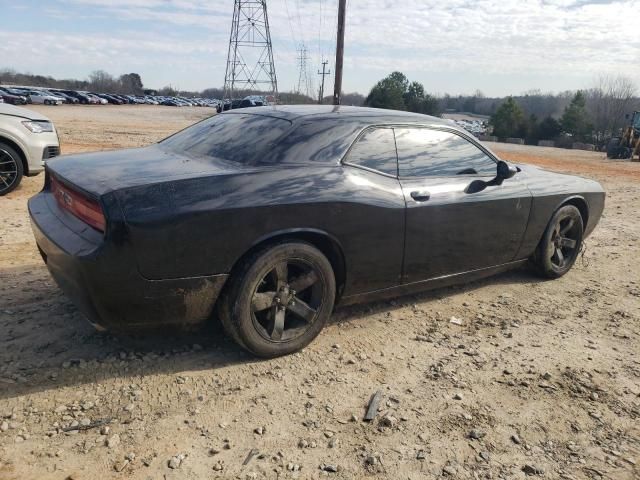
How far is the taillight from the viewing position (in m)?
2.59

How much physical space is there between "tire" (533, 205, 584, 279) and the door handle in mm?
1656

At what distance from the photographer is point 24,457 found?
86.0 inches

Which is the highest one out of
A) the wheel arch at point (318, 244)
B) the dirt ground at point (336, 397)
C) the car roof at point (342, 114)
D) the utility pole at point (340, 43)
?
the utility pole at point (340, 43)

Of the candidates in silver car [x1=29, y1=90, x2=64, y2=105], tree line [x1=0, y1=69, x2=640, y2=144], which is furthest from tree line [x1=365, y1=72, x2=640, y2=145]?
silver car [x1=29, y1=90, x2=64, y2=105]

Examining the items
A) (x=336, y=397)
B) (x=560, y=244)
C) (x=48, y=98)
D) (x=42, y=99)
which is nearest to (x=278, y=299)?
(x=336, y=397)

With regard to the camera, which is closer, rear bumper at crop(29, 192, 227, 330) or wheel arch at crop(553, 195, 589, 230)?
rear bumper at crop(29, 192, 227, 330)

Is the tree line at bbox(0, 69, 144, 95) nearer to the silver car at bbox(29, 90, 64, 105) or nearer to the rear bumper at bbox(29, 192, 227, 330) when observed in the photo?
the silver car at bbox(29, 90, 64, 105)

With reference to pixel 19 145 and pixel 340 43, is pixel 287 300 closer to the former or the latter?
pixel 19 145

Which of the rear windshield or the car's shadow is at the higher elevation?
the rear windshield

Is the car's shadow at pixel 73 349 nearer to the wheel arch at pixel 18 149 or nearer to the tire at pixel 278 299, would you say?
the tire at pixel 278 299

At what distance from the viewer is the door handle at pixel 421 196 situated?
3.48 metres

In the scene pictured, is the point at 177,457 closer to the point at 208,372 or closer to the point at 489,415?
the point at 208,372

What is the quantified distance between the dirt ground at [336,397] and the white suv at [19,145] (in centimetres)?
321

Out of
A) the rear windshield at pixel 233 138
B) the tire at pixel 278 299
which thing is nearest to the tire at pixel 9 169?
the rear windshield at pixel 233 138
